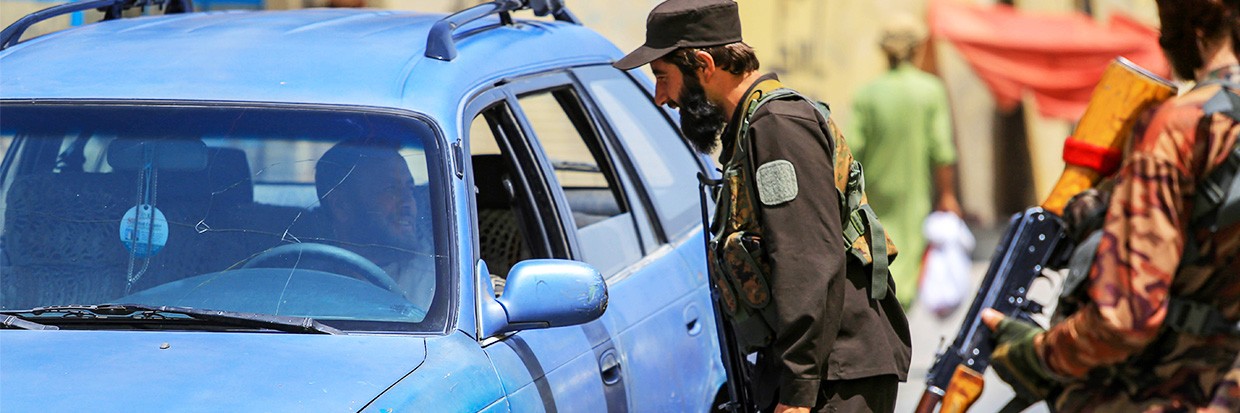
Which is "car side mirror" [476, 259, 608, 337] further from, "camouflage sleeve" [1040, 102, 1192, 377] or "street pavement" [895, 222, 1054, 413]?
"street pavement" [895, 222, 1054, 413]

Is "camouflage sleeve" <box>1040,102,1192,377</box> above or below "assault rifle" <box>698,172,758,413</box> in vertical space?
above

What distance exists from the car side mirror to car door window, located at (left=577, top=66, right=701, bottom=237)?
123cm

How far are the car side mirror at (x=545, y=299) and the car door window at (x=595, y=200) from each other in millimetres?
707

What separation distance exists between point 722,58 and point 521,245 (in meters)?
1.16

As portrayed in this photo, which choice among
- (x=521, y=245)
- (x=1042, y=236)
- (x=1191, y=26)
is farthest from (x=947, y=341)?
(x=1191, y=26)

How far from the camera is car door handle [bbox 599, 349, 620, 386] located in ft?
11.1

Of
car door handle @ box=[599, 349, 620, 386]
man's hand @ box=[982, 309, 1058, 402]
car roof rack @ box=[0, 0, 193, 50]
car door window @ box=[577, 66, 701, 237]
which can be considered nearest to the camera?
man's hand @ box=[982, 309, 1058, 402]

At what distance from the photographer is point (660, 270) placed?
4035 mm

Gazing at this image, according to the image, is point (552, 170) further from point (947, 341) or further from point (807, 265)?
point (947, 341)

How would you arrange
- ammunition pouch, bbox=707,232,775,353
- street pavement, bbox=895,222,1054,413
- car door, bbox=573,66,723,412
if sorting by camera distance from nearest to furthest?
ammunition pouch, bbox=707,232,775,353, car door, bbox=573,66,723,412, street pavement, bbox=895,222,1054,413

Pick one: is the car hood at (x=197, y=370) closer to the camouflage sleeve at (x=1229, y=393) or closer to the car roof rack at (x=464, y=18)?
the car roof rack at (x=464, y=18)

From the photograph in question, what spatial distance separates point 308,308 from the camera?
9.99ft

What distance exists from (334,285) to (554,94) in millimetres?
1230

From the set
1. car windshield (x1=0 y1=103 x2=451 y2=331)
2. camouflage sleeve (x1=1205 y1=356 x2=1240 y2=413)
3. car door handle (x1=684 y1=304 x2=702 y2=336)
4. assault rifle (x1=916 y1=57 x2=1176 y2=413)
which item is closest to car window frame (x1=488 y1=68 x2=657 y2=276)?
car door handle (x1=684 y1=304 x2=702 y2=336)
